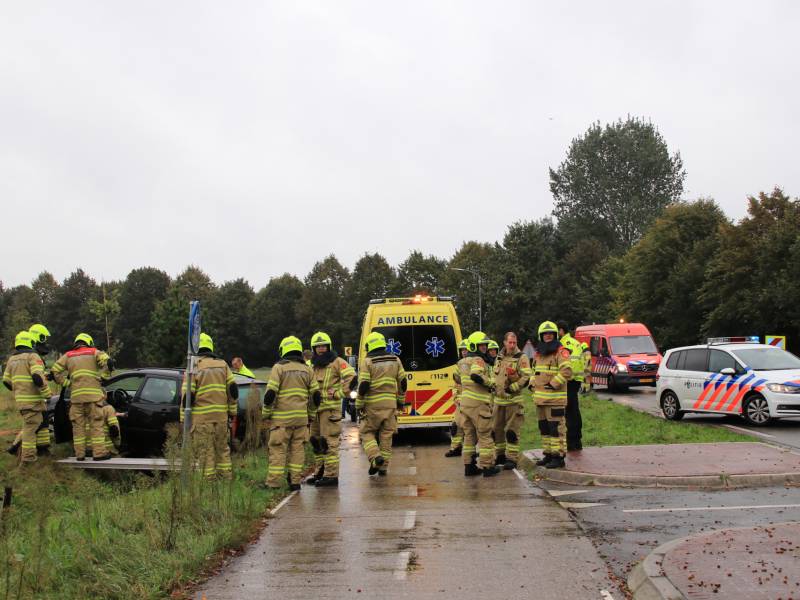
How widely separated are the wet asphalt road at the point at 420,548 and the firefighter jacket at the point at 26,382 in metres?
4.26

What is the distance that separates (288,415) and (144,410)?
3.43m

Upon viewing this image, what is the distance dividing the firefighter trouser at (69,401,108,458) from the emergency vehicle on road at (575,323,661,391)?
19.1 m

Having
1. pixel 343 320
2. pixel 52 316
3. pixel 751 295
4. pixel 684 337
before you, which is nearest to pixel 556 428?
pixel 751 295

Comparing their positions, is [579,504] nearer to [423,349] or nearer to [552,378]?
[552,378]

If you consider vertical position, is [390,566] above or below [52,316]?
below

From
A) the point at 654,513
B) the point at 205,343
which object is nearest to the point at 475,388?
the point at 654,513

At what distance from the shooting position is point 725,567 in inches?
232

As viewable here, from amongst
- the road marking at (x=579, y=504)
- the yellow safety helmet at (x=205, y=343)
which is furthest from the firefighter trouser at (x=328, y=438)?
the road marking at (x=579, y=504)

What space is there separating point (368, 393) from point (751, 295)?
29321 millimetres

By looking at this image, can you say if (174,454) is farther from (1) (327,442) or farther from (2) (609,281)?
(2) (609,281)

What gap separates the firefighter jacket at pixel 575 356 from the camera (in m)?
12.1

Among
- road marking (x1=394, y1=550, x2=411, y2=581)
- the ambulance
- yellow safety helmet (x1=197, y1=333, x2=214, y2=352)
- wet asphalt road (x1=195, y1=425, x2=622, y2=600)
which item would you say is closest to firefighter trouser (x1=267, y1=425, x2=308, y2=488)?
wet asphalt road (x1=195, y1=425, x2=622, y2=600)

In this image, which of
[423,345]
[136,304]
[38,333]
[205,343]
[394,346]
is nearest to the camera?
[205,343]

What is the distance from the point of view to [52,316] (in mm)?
95688
